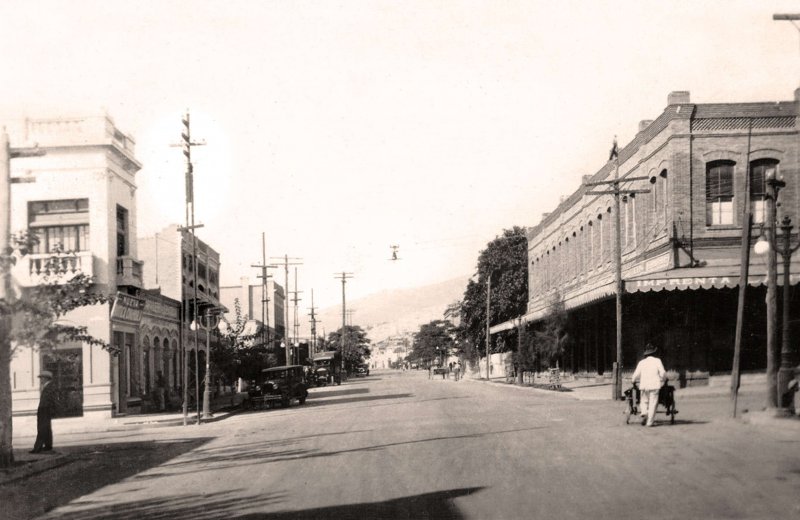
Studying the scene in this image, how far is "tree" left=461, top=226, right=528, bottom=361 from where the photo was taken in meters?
67.4

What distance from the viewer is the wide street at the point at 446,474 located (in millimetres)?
8555

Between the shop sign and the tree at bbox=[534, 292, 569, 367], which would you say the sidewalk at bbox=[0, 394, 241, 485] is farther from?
the tree at bbox=[534, 292, 569, 367]

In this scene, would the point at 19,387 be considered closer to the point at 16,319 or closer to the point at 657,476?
the point at 16,319

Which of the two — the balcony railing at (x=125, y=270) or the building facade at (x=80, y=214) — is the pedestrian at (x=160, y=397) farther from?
the balcony railing at (x=125, y=270)

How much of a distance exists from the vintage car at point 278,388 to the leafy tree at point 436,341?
66585 mm

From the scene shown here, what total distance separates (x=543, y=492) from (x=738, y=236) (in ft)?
74.1

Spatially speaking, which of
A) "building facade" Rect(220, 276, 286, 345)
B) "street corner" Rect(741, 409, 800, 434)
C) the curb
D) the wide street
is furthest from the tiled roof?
"building facade" Rect(220, 276, 286, 345)

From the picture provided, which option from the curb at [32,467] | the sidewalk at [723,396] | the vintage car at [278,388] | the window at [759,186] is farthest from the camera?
the vintage car at [278,388]

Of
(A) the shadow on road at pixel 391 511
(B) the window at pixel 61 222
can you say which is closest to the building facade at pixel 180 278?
(B) the window at pixel 61 222

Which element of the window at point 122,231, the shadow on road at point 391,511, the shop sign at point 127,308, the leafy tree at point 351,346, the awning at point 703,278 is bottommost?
the leafy tree at point 351,346

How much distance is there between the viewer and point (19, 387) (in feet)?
90.5

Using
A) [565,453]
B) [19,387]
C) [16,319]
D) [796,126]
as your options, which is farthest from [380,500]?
[796,126]

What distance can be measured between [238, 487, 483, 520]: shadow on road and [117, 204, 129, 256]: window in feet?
77.6

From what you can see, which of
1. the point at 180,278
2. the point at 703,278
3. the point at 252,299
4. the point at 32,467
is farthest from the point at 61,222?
the point at 252,299
